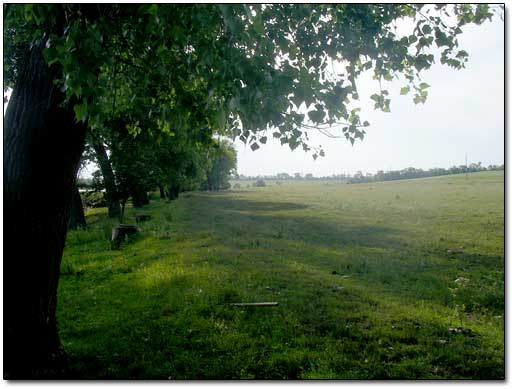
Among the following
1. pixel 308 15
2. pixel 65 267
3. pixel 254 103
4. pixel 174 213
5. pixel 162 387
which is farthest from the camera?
pixel 174 213

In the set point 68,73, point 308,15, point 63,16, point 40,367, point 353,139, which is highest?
point 308,15

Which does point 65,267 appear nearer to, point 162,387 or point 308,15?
point 162,387

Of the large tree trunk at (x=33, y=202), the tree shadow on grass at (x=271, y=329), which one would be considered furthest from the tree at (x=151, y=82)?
the tree shadow on grass at (x=271, y=329)

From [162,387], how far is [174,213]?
1668 centimetres

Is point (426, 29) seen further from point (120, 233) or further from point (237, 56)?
point (120, 233)

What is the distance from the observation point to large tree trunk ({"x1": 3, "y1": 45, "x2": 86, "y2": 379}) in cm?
450

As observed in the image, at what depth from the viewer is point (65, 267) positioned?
398 inches

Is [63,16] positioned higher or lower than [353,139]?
higher

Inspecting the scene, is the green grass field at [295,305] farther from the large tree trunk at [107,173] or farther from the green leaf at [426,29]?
the large tree trunk at [107,173]

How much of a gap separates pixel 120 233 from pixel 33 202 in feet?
35.7

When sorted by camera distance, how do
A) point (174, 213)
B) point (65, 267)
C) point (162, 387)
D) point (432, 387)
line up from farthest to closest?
1. point (174, 213)
2. point (65, 267)
3. point (162, 387)
4. point (432, 387)

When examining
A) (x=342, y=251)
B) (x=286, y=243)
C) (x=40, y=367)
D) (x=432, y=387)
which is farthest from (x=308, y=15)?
(x=286, y=243)

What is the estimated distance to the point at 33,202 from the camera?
457cm

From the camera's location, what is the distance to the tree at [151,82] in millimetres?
3844
